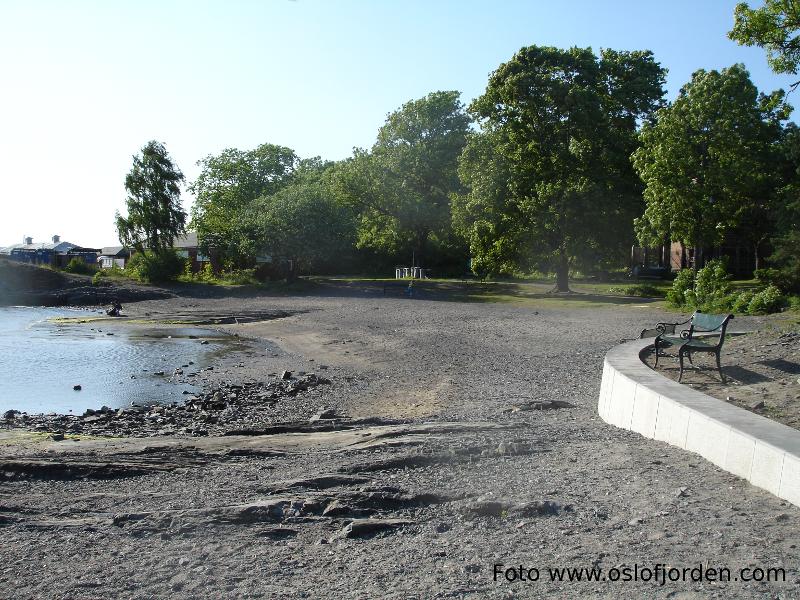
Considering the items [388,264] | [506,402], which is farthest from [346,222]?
[506,402]

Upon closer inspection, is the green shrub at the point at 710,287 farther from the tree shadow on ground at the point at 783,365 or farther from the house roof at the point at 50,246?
the house roof at the point at 50,246

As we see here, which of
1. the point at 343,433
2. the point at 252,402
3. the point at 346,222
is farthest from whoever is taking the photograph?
the point at 346,222

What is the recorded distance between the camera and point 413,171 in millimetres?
58125

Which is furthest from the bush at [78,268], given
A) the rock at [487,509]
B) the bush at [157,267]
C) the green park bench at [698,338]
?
the rock at [487,509]

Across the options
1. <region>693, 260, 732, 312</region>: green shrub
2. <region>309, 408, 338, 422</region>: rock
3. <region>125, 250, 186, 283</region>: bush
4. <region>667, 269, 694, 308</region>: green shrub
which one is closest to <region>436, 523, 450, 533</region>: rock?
<region>309, 408, 338, 422</region>: rock

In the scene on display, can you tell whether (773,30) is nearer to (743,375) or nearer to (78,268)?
(743,375)

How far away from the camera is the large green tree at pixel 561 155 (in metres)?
39.1

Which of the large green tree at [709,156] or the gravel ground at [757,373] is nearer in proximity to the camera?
the gravel ground at [757,373]

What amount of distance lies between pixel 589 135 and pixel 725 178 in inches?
289

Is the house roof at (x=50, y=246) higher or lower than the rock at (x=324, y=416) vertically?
higher

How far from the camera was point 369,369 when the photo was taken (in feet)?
64.0

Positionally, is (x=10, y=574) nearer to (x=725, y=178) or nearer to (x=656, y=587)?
(x=656, y=587)

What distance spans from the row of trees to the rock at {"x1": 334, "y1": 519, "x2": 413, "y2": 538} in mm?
24070

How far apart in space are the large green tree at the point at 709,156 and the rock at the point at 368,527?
32.1m
